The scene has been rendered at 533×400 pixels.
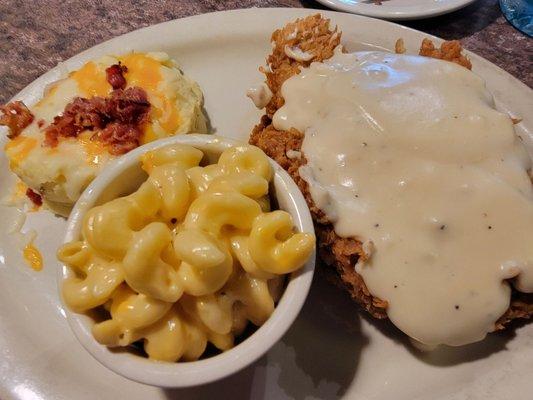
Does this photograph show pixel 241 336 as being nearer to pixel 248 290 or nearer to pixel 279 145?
pixel 248 290

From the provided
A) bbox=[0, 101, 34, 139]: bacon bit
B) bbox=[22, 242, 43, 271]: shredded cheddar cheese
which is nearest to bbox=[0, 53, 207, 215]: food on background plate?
bbox=[0, 101, 34, 139]: bacon bit

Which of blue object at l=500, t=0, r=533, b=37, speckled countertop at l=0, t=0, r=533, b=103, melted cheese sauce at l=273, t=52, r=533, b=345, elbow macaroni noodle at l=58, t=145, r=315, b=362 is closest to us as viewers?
elbow macaroni noodle at l=58, t=145, r=315, b=362

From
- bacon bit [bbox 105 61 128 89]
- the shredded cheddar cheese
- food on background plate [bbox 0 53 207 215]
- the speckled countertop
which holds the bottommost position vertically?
the shredded cheddar cheese

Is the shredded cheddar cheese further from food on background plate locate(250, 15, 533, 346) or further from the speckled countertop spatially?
the speckled countertop

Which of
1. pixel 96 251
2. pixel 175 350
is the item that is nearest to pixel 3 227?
pixel 96 251

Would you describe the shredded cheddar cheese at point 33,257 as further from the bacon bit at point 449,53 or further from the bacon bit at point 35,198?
the bacon bit at point 449,53

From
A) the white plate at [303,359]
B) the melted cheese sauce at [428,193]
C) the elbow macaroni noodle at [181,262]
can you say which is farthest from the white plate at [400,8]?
the elbow macaroni noodle at [181,262]
